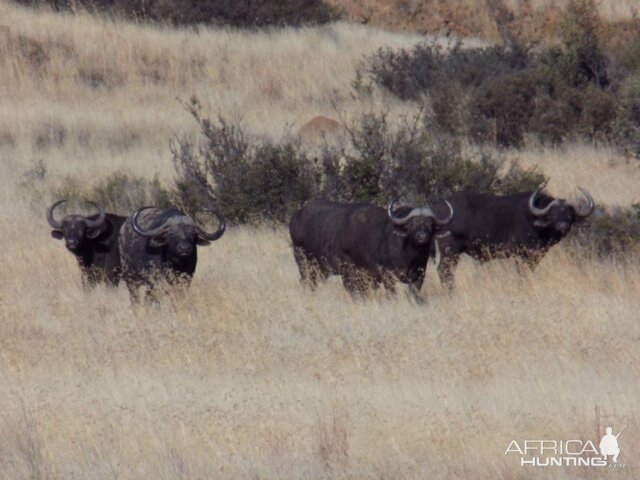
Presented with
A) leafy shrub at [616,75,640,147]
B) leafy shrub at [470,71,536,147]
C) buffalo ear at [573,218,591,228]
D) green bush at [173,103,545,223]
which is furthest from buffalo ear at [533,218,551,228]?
leafy shrub at [470,71,536,147]

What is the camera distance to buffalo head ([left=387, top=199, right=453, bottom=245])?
40.3 feet

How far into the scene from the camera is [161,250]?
12648mm

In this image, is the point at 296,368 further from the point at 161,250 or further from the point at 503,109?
the point at 503,109

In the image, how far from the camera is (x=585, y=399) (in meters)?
8.80

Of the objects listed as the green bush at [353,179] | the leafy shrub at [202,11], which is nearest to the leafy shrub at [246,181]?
the green bush at [353,179]

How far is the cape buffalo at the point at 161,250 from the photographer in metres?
12.5

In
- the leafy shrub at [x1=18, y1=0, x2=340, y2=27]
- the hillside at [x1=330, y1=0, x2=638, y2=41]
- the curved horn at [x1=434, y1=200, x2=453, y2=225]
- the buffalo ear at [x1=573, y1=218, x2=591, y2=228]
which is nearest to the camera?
the curved horn at [x1=434, y1=200, x2=453, y2=225]

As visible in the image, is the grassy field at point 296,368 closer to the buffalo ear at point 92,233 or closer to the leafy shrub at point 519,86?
the buffalo ear at point 92,233

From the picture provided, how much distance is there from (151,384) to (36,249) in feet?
19.5

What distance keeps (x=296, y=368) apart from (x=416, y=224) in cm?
292

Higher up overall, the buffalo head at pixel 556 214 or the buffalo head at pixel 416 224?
the buffalo head at pixel 416 224

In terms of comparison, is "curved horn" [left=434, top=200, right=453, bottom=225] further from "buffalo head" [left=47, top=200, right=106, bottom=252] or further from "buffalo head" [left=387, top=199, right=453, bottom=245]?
"buffalo head" [left=47, top=200, right=106, bottom=252]

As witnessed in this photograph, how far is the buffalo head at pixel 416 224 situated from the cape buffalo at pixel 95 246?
Result: 2.89m

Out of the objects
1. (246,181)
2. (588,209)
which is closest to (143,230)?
(246,181)
